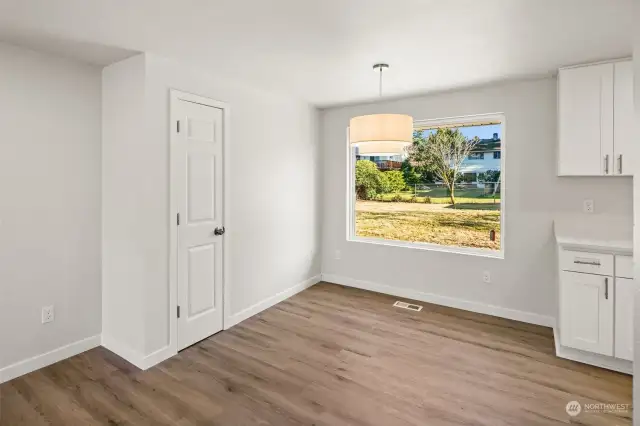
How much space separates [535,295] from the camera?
3.65 m

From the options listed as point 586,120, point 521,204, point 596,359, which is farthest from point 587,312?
point 586,120

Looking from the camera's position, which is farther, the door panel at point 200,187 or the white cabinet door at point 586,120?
the door panel at point 200,187

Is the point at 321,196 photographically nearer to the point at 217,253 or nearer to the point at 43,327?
the point at 217,253

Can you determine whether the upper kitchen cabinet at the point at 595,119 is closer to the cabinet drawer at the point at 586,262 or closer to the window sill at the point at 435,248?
the cabinet drawer at the point at 586,262

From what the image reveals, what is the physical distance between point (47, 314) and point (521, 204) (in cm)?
436

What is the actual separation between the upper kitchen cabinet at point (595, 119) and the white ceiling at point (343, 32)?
15 cm

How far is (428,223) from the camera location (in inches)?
177

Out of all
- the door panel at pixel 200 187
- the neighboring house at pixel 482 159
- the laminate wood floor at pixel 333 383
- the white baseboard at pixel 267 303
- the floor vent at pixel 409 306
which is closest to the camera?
the laminate wood floor at pixel 333 383

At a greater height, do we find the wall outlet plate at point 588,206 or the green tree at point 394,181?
the green tree at point 394,181

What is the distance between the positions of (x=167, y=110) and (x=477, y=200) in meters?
3.34

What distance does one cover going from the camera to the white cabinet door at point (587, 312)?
2.75 metres

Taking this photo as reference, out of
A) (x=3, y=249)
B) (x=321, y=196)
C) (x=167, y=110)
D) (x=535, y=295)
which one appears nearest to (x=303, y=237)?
(x=321, y=196)

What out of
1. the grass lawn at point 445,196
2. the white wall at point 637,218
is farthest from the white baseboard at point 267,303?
the white wall at point 637,218

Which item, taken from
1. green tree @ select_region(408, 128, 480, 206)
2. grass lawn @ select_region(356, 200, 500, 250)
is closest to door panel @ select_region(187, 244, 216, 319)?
grass lawn @ select_region(356, 200, 500, 250)
